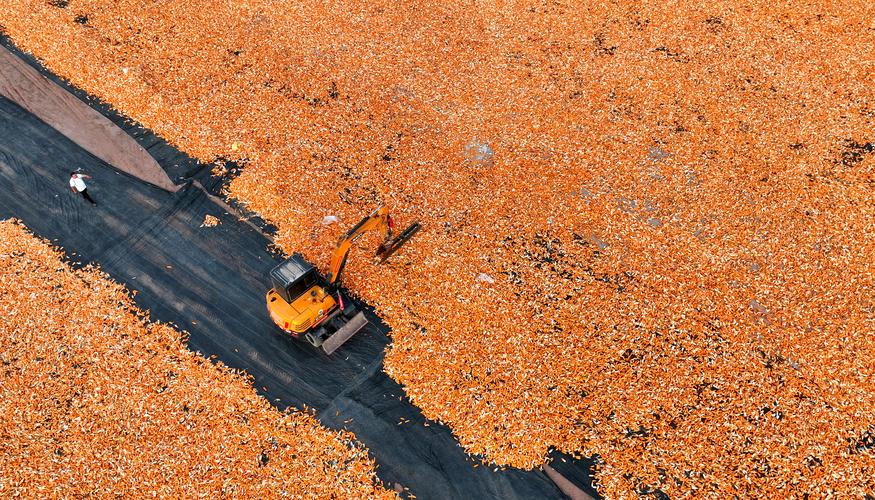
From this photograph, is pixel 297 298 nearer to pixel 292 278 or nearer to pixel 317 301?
pixel 317 301

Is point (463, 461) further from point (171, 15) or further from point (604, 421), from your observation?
point (171, 15)

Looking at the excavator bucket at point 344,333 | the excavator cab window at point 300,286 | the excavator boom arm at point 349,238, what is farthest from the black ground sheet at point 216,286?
the excavator boom arm at point 349,238

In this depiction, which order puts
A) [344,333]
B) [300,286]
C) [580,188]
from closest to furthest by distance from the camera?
[300,286], [344,333], [580,188]

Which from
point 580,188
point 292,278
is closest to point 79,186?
point 292,278

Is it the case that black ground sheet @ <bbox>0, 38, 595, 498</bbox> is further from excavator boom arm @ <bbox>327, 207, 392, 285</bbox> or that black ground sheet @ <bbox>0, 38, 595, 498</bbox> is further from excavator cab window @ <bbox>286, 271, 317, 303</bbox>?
excavator boom arm @ <bbox>327, 207, 392, 285</bbox>

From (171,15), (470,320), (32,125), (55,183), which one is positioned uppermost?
(171,15)

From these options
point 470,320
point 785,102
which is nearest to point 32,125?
point 470,320
